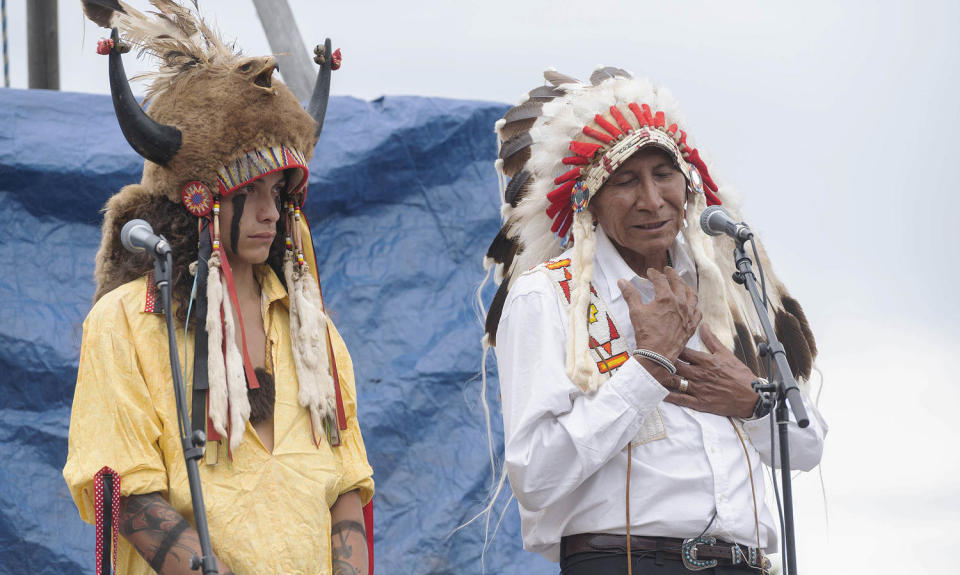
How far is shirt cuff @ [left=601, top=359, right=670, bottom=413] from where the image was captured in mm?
2621

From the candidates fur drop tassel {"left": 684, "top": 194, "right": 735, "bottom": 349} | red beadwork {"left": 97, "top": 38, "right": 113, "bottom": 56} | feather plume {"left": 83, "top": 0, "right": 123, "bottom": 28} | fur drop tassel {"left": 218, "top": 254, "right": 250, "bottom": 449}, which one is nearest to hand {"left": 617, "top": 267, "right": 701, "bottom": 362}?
fur drop tassel {"left": 684, "top": 194, "right": 735, "bottom": 349}

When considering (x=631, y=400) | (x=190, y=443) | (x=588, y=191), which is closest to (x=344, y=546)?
(x=190, y=443)

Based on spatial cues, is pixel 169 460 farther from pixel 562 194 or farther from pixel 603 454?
pixel 562 194

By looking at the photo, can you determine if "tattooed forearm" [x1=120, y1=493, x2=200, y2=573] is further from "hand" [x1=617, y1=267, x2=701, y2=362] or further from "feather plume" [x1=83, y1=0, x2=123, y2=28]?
"feather plume" [x1=83, y1=0, x2=123, y2=28]

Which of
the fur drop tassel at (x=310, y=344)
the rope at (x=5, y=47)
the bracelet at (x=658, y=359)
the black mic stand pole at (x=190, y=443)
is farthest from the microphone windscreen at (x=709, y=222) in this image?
the rope at (x=5, y=47)

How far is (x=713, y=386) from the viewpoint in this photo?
2.82 meters

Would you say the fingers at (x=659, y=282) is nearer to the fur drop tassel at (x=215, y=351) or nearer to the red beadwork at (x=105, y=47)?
the fur drop tassel at (x=215, y=351)

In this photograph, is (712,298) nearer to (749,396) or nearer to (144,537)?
(749,396)

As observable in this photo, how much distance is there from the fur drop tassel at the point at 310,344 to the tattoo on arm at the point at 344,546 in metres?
0.26

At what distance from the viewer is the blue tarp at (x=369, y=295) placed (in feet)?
13.1

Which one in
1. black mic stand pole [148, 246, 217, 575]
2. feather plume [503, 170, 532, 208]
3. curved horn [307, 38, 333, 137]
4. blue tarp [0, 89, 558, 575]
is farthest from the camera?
blue tarp [0, 89, 558, 575]

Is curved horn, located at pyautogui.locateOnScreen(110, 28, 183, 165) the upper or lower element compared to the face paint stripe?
upper

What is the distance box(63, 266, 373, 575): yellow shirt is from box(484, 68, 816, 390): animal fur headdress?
2.42 ft

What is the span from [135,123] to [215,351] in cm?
60
